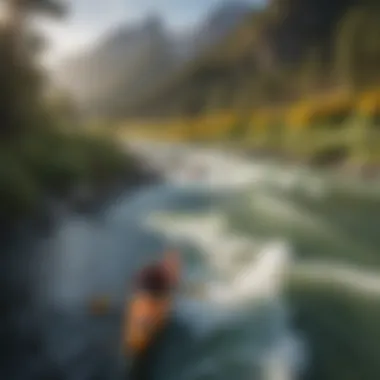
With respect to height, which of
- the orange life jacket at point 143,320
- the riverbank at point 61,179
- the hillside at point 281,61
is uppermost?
the hillside at point 281,61

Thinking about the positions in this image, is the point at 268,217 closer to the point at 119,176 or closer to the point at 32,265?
the point at 119,176

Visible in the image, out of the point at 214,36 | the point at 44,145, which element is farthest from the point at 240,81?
the point at 44,145

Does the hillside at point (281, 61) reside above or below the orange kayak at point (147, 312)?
above

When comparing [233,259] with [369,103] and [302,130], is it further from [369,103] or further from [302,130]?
[369,103]

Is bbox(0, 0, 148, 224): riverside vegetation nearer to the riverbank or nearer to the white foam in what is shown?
the riverbank

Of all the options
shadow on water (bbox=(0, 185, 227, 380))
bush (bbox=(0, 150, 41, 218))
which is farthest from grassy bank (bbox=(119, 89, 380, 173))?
bush (bbox=(0, 150, 41, 218))

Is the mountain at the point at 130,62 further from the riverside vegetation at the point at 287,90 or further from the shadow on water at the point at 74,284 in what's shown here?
the shadow on water at the point at 74,284

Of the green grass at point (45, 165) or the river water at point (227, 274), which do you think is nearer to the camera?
the river water at point (227, 274)

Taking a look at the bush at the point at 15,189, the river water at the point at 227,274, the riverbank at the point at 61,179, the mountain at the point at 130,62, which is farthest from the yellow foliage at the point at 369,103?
the bush at the point at 15,189
